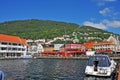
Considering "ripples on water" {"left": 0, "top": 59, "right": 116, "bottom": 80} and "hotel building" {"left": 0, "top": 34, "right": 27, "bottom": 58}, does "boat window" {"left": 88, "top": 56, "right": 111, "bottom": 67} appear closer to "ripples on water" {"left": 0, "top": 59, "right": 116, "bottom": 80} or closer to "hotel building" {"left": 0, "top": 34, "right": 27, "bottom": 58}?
"ripples on water" {"left": 0, "top": 59, "right": 116, "bottom": 80}

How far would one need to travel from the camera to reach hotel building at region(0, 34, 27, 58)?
146750 millimetres

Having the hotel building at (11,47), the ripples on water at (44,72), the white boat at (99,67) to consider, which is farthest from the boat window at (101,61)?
the hotel building at (11,47)

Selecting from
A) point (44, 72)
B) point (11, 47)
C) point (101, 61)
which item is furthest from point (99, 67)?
point (11, 47)

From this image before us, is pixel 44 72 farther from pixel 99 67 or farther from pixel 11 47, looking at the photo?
pixel 11 47

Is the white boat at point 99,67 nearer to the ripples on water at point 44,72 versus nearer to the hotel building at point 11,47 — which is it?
the ripples on water at point 44,72

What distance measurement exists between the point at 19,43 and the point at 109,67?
120 m

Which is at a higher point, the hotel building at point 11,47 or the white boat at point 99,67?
the hotel building at point 11,47

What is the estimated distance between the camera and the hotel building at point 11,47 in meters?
147

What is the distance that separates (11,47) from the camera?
153 metres

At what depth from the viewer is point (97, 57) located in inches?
1925

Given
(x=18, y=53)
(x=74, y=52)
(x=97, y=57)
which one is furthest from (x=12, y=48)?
(x=97, y=57)

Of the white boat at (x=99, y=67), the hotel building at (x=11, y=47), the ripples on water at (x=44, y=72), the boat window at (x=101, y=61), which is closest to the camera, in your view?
the white boat at (x=99, y=67)

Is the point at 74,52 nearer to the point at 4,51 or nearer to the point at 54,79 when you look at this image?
the point at 4,51

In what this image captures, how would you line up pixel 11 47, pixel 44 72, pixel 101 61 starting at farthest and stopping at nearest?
pixel 11 47 < pixel 44 72 < pixel 101 61
